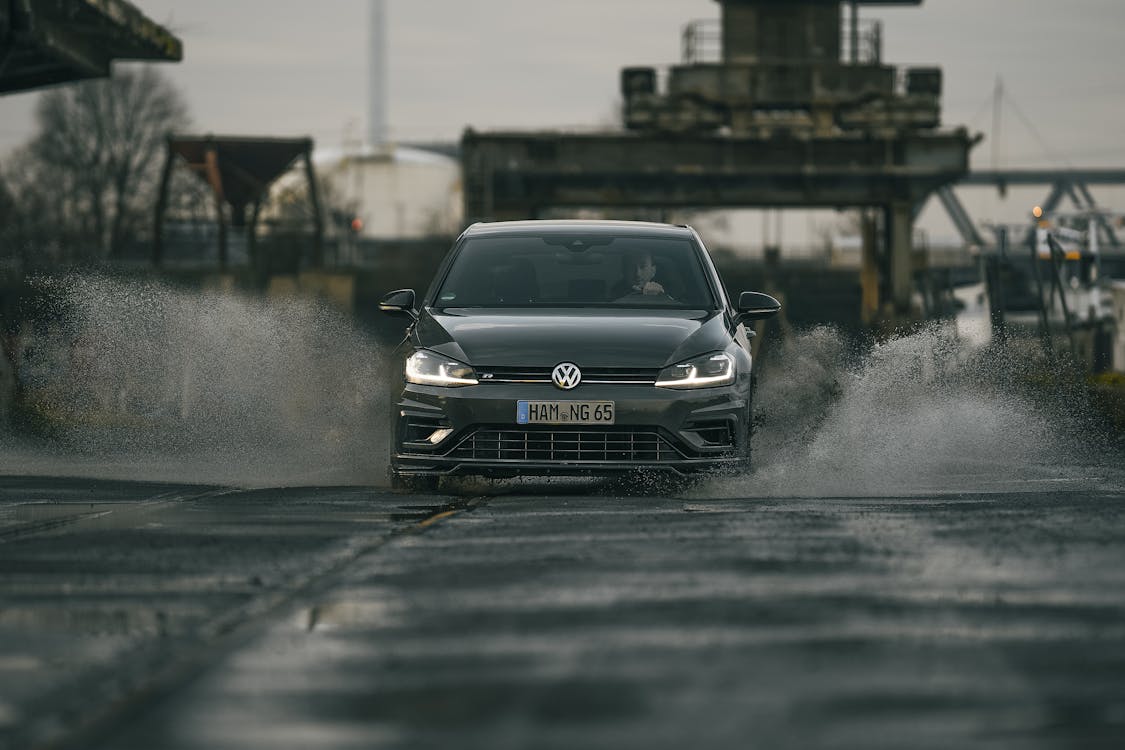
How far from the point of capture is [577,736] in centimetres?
388

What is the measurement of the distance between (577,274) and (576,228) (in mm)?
537

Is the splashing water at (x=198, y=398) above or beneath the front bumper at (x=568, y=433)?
beneath

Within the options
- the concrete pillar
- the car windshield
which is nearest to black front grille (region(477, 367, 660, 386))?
the car windshield

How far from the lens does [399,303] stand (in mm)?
10875

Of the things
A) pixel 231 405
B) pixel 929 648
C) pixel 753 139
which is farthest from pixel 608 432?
pixel 753 139

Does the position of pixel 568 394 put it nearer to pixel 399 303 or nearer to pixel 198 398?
pixel 399 303

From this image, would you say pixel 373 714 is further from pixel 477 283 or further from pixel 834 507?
pixel 477 283

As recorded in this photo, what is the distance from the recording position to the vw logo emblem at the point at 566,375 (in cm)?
966

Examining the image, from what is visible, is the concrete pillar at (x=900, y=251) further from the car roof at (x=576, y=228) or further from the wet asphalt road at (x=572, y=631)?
the wet asphalt road at (x=572, y=631)

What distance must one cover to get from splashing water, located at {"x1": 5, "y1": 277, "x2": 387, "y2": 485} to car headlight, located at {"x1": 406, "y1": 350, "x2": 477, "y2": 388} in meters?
2.14

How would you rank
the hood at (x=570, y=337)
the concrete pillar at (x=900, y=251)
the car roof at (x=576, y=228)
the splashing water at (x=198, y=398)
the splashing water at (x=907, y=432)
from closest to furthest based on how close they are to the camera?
1. the hood at (x=570, y=337)
2. the car roof at (x=576, y=228)
3. the splashing water at (x=907, y=432)
4. the splashing water at (x=198, y=398)
5. the concrete pillar at (x=900, y=251)

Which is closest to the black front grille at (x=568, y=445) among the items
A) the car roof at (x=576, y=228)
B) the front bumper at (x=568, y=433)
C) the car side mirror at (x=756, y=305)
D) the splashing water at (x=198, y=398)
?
the front bumper at (x=568, y=433)

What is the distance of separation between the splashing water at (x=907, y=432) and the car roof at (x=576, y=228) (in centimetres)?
138

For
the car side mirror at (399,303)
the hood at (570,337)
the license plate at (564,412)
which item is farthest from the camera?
the car side mirror at (399,303)
